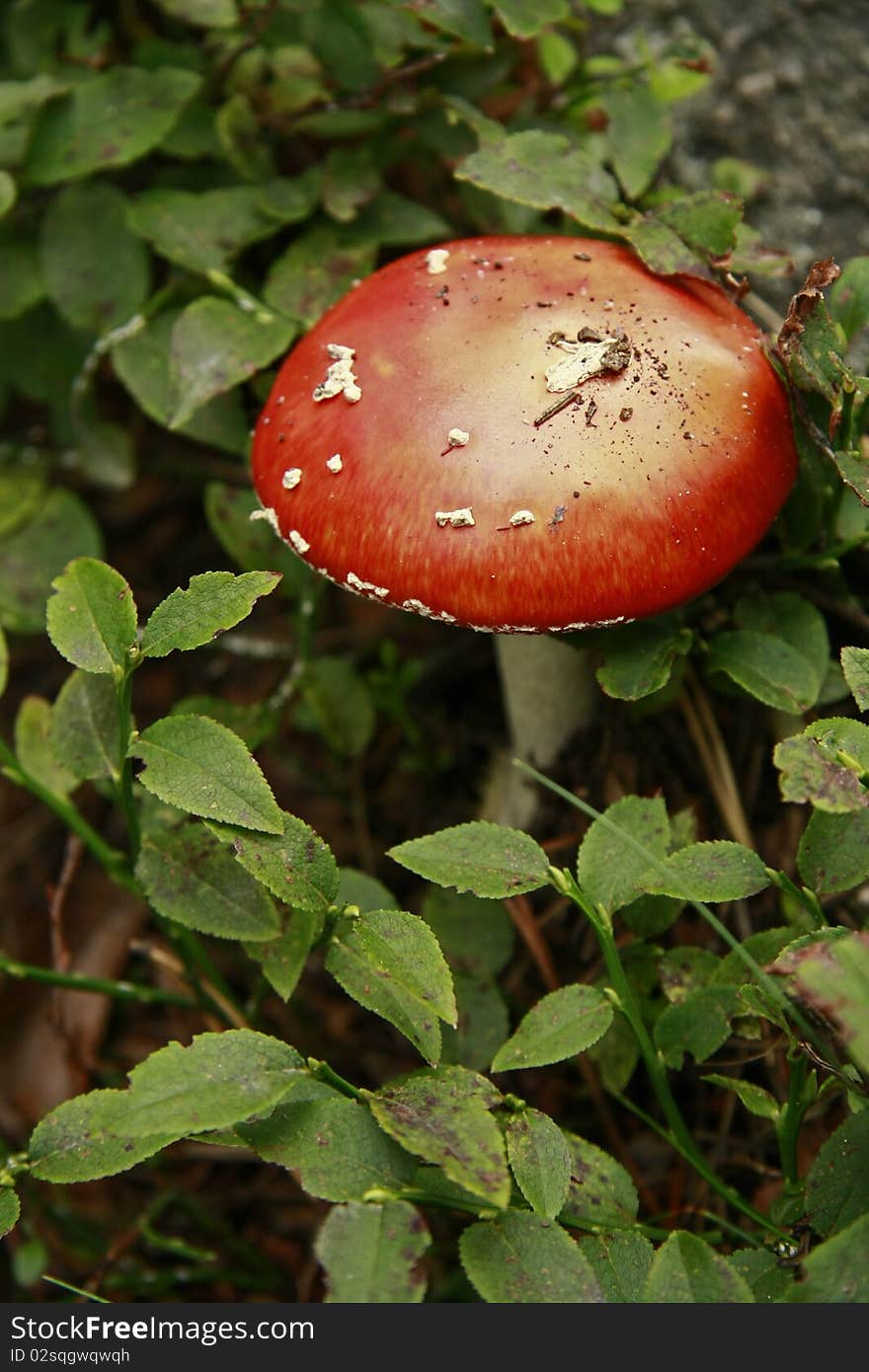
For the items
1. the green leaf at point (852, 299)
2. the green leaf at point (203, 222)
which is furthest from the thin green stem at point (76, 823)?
the green leaf at point (852, 299)

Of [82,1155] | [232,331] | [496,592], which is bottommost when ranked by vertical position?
[82,1155]

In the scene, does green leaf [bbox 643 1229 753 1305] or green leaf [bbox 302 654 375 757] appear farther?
green leaf [bbox 302 654 375 757]

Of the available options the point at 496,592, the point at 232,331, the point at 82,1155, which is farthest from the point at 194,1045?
the point at 232,331

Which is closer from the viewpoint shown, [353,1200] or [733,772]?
[353,1200]

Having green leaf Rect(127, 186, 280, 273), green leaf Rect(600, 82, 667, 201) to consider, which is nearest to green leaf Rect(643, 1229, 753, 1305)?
green leaf Rect(600, 82, 667, 201)

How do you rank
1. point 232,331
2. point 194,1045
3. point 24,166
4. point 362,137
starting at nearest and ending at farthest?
point 194,1045 → point 232,331 → point 24,166 → point 362,137

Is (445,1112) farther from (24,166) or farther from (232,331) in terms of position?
(24,166)

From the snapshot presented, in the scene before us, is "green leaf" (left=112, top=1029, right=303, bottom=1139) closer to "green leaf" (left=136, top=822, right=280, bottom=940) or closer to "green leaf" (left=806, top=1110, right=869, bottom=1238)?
"green leaf" (left=136, top=822, right=280, bottom=940)
